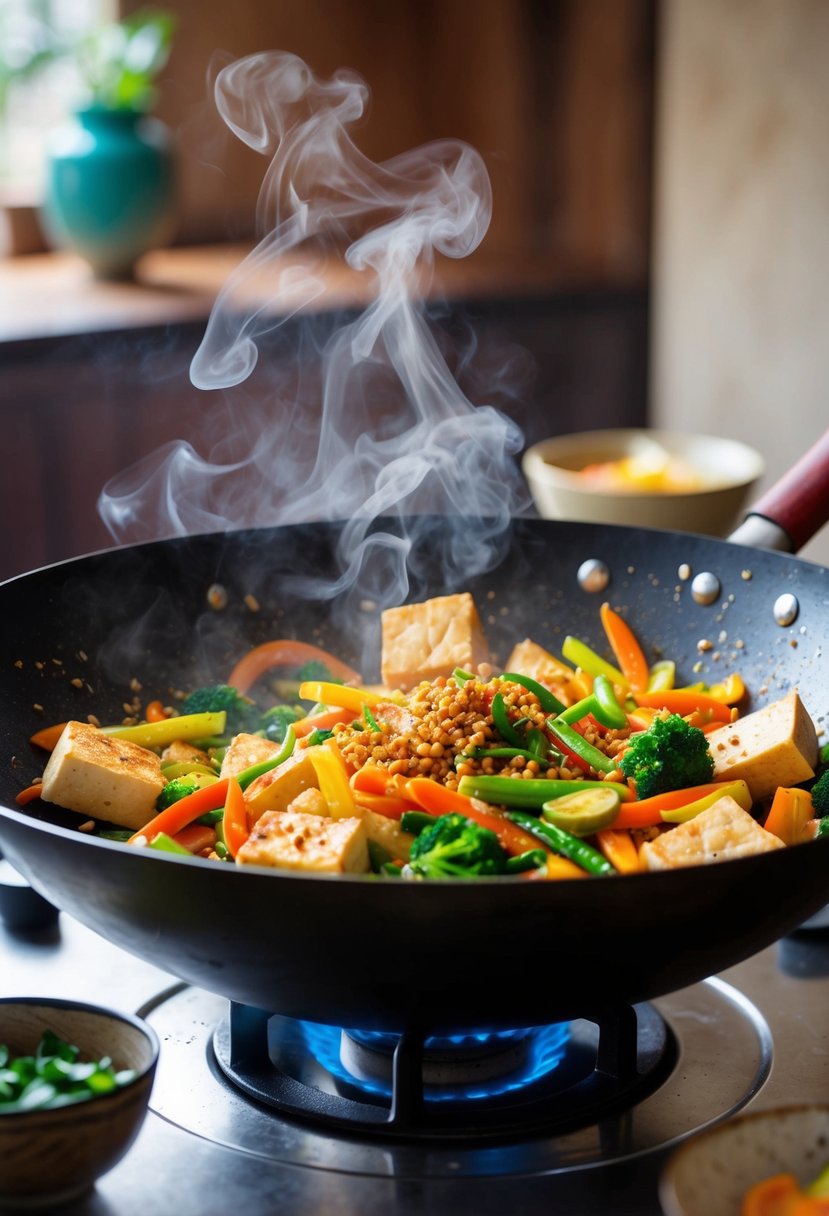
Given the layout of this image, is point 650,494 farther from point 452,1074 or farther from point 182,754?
point 452,1074

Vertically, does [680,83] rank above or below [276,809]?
above

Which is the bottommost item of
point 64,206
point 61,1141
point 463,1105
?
point 463,1105

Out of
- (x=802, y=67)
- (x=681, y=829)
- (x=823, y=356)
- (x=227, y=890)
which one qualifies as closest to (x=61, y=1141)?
(x=227, y=890)

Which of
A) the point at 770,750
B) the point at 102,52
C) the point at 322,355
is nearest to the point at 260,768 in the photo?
the point at 770,750

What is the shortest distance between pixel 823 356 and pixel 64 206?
240 cm

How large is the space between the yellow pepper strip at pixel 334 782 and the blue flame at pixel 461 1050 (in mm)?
Result: 222

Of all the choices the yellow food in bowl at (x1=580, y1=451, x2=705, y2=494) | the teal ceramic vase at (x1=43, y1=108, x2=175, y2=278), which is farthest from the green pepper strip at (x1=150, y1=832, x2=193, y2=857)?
the teal ceramic vase at (x1=43, y1=108, x2=175, y2=278)

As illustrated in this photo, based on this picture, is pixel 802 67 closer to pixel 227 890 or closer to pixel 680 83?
Result: pixel 680 83

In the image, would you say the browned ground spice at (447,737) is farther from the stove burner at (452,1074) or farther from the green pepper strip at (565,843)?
the stove burner at (452,1074)

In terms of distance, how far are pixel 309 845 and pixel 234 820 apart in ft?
0.77

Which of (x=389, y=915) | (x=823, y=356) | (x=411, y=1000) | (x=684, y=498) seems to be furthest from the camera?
(x=823, y=356)

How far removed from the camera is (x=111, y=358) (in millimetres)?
3861

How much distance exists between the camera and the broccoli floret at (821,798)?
1.69m

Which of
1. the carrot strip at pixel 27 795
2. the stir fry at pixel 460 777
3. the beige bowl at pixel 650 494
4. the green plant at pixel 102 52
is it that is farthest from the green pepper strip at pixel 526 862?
the green plant at pixel 102 52
